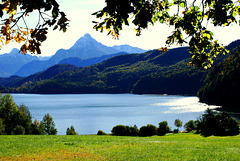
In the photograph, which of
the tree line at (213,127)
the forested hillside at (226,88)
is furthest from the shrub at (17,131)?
the forested hillside at (226,88)

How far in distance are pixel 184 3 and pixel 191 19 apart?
0.53 meters

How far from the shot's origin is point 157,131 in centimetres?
5072

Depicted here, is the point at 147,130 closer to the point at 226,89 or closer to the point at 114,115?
the point at 114,115

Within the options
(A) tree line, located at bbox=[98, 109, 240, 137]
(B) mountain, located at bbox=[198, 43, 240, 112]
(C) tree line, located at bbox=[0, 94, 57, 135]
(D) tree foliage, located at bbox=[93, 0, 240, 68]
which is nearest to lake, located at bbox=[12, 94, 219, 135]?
(B) mountain, located at bbox=[198, 43, 240, 112]

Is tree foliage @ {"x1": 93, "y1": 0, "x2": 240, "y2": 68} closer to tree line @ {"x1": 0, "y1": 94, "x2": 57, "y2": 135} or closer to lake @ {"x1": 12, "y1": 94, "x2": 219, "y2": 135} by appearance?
tree line @ {"x1": 0, "y1": 94, "x2": 57, "y2": 135}

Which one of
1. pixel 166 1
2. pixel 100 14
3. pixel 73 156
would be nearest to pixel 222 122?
pixel 73 156

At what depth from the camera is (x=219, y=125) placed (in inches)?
1603

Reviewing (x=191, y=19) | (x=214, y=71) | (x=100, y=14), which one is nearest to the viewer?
(x=100, y=14)

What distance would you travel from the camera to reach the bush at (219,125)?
1513 inches

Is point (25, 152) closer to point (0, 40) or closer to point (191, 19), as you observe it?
point (0, 40)

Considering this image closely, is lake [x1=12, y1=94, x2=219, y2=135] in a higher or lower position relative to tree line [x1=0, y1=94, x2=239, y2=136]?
lower

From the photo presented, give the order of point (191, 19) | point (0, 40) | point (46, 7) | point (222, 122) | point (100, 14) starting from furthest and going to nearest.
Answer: point (222, 122) < point (191, 19) < point (0, 40) < point (100, 14) < point (46, 7)

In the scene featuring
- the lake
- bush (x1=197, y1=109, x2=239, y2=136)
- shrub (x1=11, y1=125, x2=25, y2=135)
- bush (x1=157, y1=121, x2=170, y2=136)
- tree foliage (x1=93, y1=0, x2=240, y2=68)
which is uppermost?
tree foliage (x1=93, y1=0, x2=240, y2=68)

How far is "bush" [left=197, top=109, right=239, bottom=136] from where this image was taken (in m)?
38.4
